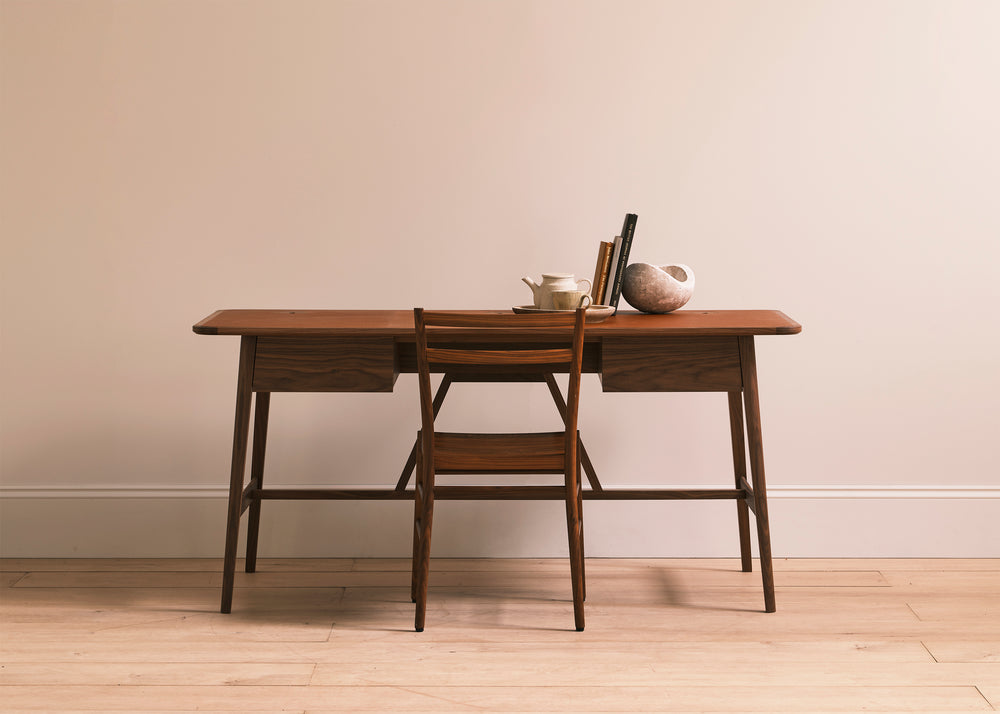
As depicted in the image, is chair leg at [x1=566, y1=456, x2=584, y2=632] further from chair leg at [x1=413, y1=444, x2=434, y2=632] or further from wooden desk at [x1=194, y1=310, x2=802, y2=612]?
chair leg at [x1=413, y1=444, x2=434, y2=632]

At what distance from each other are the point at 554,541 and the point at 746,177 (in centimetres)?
123

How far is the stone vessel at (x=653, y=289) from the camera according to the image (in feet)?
8.00

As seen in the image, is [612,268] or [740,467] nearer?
[612,268]

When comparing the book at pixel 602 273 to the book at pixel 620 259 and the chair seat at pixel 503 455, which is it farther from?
the chair seat at pixel 503 455

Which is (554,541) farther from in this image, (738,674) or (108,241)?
(108,241)

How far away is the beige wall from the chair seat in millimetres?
583

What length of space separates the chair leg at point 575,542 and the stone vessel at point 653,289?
0.49m

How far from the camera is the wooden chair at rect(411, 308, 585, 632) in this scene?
2.13 metres

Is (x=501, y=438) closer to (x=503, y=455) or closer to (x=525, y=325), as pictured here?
(x=503, y=455)

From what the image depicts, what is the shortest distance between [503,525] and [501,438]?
0.68 meters

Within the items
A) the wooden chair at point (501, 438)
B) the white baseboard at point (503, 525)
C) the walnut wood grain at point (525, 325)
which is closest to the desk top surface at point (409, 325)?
the walnut wood grain at point (525, 325)

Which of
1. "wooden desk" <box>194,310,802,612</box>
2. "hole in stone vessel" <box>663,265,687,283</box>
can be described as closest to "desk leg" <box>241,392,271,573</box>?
"wooden desk" <box>194,310,802,612</box>

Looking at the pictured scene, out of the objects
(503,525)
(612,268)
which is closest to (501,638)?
(503,525)

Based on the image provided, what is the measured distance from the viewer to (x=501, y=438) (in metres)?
2.27
